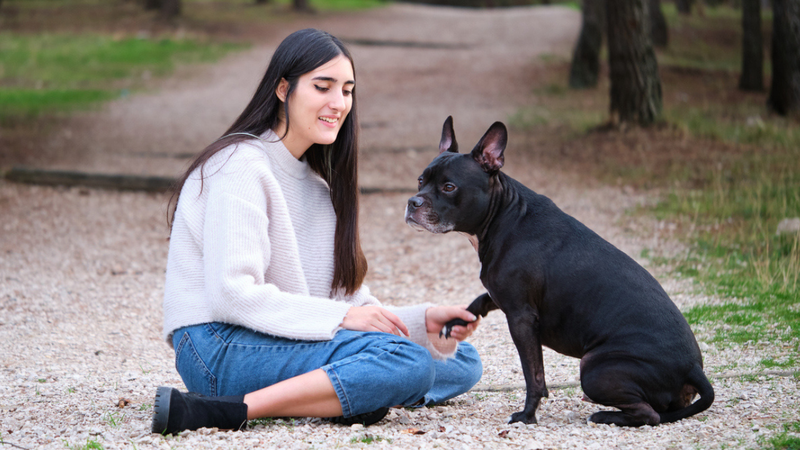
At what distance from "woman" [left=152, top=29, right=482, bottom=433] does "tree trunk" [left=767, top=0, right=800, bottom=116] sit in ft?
37.6

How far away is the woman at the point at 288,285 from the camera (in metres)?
3.51

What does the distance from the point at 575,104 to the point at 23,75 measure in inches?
551

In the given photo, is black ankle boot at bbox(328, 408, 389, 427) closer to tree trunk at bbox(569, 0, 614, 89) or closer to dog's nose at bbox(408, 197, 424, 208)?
dog's nose at bbox(408, 197, 424, 208)

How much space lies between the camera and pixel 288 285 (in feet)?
12.4

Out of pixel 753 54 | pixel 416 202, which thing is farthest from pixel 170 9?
pixel 416 202

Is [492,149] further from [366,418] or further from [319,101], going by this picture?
[366,418]

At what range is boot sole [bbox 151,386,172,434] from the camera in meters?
3.39

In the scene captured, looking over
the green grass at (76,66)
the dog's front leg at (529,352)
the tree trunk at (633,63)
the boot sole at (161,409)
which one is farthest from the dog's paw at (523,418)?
the green grass at (76,66)

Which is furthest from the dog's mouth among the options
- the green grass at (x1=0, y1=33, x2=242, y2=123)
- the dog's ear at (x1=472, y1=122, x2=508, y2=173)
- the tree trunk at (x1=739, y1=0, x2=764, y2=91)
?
the tree trunk at (x1=739, y1=0, x2=764, y2=91)

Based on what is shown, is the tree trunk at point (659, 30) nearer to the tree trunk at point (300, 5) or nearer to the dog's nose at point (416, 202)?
the tree trunk at point (300, 5)

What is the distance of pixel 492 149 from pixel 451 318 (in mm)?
904

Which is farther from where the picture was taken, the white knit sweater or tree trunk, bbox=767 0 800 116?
tree trunk, bbox=767 0 800 116

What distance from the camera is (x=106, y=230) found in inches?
367

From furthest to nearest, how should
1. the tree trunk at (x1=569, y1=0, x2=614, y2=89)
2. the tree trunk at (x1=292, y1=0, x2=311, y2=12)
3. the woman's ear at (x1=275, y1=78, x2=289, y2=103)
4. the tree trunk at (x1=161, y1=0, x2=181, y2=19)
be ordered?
the tree trunk at (x1=292, y1=0, x2=311, y2=12) → the tree trunk at (x1=161, y1=0, x2=181, y2=19) → the tree trunk at (x1=569, y1=0, x2=614, y2=89) → the woman's ear at (x1=275, y1=78, x2=289, y2=103)
